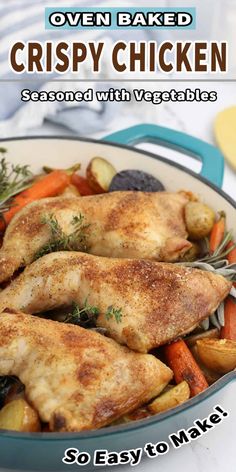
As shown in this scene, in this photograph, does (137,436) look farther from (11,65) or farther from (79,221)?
(11,65)

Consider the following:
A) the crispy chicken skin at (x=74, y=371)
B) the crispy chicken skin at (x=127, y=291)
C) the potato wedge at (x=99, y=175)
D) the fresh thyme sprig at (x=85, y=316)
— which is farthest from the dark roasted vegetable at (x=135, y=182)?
the crispy chicken skin at (x=74, y=371)

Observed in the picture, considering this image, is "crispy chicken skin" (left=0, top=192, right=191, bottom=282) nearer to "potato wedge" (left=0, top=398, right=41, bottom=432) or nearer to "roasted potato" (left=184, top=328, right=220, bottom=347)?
"roasted potato" (left=184, top=328, right=220, bottom=347)

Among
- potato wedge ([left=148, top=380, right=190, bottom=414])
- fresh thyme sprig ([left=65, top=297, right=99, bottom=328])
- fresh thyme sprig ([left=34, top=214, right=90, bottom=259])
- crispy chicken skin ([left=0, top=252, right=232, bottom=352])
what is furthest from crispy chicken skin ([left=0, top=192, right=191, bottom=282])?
potato wedge ([left=148, top=380, right=190, bottom=414])

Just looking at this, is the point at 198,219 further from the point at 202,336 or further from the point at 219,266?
the point at 202,336

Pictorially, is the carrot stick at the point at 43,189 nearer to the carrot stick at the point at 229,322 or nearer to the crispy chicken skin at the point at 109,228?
the crispy chicken skin at the point at 109,228

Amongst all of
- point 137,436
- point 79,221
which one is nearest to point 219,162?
point 79,221

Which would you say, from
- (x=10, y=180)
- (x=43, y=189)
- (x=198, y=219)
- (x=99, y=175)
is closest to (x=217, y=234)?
(x=198, y=219)
